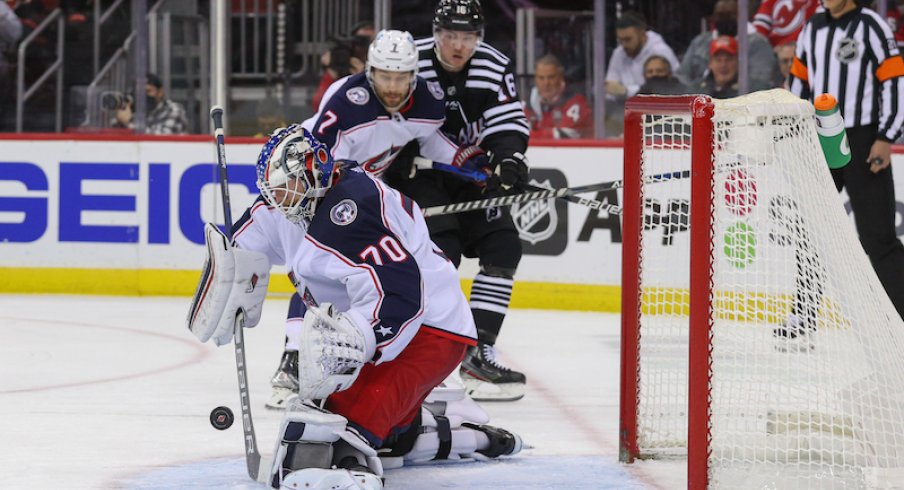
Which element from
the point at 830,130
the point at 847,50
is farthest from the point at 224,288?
the point at 847,50

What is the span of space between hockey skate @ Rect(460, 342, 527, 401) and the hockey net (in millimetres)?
1039

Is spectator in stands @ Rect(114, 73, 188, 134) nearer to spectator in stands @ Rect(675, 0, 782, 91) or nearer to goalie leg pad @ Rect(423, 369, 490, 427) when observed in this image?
spectator in stands @ Rect(675, 0, 782, 91)

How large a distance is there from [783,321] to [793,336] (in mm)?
89

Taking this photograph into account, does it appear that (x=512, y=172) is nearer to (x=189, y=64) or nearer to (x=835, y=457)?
(x=835, y=457)

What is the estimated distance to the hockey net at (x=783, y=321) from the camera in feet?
8.13

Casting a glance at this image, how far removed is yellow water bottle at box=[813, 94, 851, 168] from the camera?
2688 millimetres

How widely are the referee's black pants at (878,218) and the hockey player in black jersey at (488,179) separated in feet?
3.49

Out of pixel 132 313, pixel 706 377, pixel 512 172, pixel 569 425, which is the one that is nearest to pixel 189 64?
pixel 132 313

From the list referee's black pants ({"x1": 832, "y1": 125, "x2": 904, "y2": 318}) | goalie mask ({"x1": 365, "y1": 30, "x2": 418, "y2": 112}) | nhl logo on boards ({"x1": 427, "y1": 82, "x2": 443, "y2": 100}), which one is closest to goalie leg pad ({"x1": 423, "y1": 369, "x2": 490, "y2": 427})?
goalie mask ({"x1": 365, "y1": 30, "x2": 418, "y2": 112})

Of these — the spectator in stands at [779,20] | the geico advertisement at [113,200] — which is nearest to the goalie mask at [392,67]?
the geico advertisement at [113,200]

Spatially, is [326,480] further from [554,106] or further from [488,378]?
[554,106]

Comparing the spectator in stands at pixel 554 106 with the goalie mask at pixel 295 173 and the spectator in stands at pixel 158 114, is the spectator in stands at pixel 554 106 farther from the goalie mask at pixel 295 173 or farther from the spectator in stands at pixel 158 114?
the goalie mask at pixel 295 173

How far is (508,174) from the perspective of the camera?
384cm

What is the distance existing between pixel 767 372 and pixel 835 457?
0.21 metres
